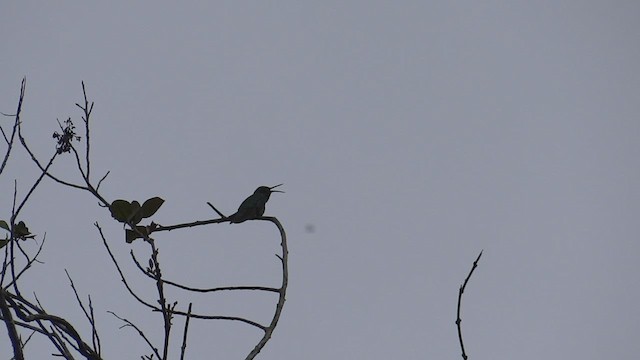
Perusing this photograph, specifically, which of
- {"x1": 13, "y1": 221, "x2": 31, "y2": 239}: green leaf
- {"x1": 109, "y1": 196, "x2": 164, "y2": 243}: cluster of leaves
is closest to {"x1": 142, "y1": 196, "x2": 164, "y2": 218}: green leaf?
{"x1": 109, "y1": 196, "x2": 164, "y2": 243}: cluster of leaves

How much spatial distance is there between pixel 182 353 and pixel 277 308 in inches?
11.7

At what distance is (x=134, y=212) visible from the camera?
8.93 ft

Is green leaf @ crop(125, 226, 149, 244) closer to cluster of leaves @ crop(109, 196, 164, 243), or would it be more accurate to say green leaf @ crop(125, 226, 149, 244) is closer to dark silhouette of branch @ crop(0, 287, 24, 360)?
cluster of leaves @ crop(109, 196, 164, 243)

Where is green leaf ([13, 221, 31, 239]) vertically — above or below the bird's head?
below

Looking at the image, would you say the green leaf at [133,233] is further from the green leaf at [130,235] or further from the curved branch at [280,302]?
the curved branch at [280,302]

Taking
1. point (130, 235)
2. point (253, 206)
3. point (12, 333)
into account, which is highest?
point (253, 206)

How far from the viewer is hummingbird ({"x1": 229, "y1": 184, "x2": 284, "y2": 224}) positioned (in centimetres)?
293

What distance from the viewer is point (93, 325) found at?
2129mm

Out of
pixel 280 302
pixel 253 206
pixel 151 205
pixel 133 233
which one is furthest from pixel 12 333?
pixel 253 206

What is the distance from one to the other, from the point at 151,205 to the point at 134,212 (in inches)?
3.1

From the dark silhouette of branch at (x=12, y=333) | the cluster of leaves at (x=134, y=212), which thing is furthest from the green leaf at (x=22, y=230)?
the dark silhouette of branch at (x=12, y=333)

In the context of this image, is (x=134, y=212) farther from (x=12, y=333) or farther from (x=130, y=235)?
(x=12, y=333)

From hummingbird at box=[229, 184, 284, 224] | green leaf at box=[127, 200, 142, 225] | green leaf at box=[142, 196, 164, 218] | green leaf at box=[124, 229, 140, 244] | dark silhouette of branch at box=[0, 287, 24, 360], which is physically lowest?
dark silhouette of branch at box=[0, 287, 24, 360]

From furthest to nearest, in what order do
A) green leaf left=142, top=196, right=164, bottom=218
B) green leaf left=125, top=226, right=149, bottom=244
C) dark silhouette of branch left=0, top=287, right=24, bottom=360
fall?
1. green leaf left=142, top=196, right=164, bottom=218
2. green leaf left=125, top=226, right=149, bottom=244
3. dark silhouette of branch left=0, top=287, right=24, bottom=360
